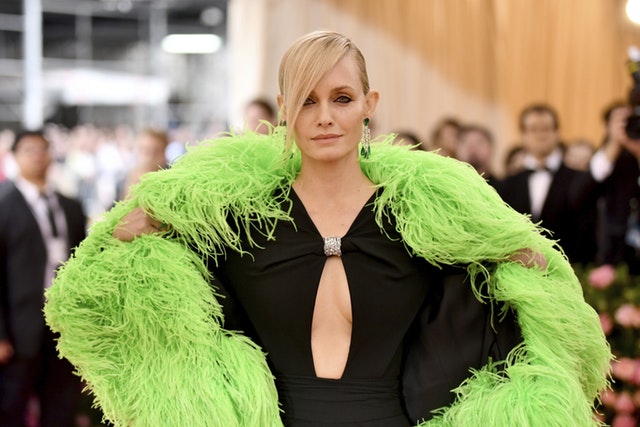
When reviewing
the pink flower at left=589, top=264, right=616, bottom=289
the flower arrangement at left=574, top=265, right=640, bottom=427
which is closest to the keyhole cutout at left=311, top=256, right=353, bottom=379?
the flower arrangement at left=574, top=265, right=640, bottom=427

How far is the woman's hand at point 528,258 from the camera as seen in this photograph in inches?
100

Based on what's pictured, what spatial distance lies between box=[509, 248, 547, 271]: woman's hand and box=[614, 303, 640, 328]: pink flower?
2.29 metres

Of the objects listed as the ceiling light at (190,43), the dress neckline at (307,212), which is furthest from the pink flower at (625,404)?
the ceiling light at (190,43)

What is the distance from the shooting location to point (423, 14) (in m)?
10.6

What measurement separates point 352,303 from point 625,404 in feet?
8.48

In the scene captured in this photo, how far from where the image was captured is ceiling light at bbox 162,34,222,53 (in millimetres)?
15952

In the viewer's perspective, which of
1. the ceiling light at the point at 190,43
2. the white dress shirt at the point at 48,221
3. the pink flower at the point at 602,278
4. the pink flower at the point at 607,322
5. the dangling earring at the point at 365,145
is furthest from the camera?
the ceiling light at the point at 190,43

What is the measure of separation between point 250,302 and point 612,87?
8985mm

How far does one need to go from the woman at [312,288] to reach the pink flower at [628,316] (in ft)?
7.06

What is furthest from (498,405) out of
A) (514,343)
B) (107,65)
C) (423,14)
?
(107,65)

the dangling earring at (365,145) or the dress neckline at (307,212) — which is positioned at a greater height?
the dangling earring at (365,145)

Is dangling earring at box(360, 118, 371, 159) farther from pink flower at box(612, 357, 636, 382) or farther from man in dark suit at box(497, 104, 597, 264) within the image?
man in dark suit at box(497, 104, 597, 264)

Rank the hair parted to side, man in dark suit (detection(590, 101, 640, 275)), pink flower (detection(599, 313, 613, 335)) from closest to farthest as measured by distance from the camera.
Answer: the hair parted to side, pink flower (detection(599, 313, 613, 335)), man in dark suit (detection(590, 101, 640, 275))

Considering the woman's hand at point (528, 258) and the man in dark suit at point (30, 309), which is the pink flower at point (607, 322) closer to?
the woman's hand at point (528, 258)
